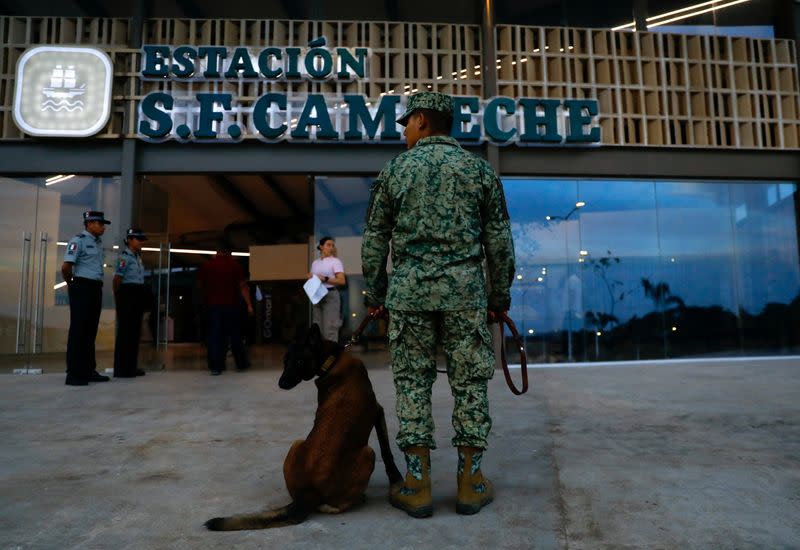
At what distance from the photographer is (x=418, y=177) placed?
227cm

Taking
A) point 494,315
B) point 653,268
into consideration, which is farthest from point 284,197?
point 494,315

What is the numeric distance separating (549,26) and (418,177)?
7.08m

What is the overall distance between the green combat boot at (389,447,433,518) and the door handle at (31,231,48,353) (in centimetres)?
714

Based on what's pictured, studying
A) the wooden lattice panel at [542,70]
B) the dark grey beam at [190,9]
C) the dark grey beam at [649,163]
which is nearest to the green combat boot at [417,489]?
the dark grey beam at [649,163]

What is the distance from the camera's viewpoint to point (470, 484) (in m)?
2.14

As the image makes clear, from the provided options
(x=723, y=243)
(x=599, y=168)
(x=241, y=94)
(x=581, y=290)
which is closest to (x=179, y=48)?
(x=241, y=94)

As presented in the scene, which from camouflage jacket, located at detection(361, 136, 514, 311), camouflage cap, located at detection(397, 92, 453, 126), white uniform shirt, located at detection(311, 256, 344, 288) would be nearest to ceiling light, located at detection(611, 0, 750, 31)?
white uniform shirt, located at detection(311, 256, 344, 288)

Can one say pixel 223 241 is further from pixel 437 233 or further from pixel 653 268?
pixel 437 233

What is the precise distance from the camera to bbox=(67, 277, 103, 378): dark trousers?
5.56 m

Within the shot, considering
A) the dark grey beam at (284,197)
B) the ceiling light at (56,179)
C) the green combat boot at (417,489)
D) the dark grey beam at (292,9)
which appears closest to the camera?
the green combat boot at (417,489)

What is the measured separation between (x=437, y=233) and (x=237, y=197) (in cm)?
948

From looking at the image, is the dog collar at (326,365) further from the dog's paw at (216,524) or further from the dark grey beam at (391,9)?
the dark grey beam at (391,9)

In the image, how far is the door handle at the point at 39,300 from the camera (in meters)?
7.41

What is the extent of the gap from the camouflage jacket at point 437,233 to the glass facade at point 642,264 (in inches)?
213
